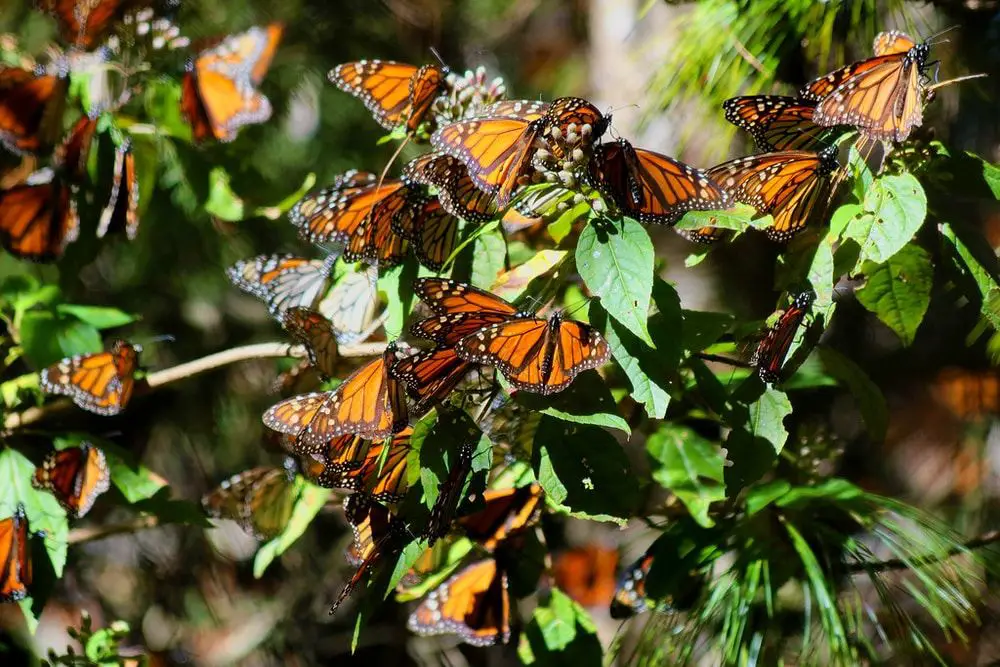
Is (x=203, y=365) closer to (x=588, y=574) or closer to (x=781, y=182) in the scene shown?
(x=781, y=182)

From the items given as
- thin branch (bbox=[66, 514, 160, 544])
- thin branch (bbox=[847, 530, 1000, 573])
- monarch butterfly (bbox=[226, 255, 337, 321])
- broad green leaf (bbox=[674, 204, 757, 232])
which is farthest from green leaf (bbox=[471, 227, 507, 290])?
thin branch (bbox=[66, 514, 160, 544])

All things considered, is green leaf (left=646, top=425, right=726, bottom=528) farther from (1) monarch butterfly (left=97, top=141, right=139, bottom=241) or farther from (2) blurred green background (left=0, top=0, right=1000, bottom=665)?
(1) monarch butterfly (left=97, top=141, right=139, bottom=241)

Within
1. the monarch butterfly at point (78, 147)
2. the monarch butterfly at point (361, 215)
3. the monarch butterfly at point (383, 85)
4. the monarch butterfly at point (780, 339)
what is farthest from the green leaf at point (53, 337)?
the monarch butterfly at point (780, 339)

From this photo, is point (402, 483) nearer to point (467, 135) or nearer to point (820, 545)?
point (467, 135)

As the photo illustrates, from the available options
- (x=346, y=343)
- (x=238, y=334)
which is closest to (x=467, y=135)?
(x=346, y=343)

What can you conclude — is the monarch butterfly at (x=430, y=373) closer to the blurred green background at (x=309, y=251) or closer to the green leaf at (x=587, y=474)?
the green leaf at (x=587, y=474)

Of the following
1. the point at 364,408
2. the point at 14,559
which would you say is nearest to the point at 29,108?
the point at 14,559
